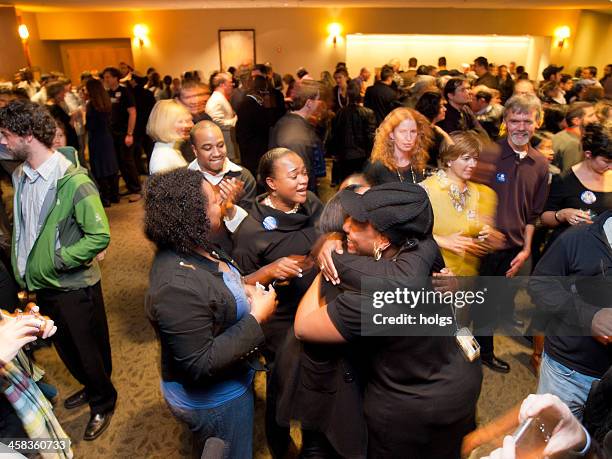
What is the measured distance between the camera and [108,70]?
6680 mm

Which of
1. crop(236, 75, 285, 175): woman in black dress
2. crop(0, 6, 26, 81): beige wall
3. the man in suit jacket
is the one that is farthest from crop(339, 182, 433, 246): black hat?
crop(0, 6, 26, 81): beige wall

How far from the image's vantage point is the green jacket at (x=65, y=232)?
2109mm

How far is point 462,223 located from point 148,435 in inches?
84.1

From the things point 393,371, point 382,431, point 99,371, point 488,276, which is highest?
point 393,371

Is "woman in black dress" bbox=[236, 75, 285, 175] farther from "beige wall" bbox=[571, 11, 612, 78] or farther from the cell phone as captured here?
"beige wall" bbox=[571, 11, 612, 78]

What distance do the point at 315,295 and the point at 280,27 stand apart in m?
12.5

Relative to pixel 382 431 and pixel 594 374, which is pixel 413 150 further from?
pixel 382 431

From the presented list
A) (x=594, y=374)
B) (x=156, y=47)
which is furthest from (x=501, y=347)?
(x=156, y=47)

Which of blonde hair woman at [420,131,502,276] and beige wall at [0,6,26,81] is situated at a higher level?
beige wall at [0,6,26,81]

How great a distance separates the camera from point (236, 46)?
1266cm

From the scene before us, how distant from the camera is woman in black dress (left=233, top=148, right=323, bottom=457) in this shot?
82.6 inches

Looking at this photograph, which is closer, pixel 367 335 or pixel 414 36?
pixel 367 335

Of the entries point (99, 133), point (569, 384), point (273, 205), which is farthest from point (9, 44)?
point (569, 384)

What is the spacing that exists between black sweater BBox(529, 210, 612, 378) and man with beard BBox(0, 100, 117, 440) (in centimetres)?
208
